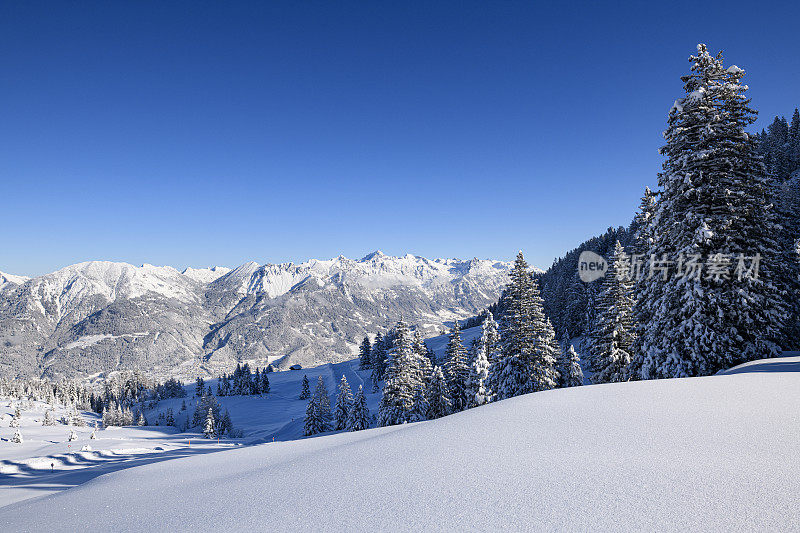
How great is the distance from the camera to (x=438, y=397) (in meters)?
35.8

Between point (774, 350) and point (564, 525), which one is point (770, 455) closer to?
point (564, 525)

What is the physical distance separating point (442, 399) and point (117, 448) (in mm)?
45845

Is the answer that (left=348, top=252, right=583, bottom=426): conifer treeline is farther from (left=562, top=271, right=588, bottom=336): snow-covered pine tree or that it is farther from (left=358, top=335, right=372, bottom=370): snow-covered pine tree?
(left=358, top=335, right=372, bottom=370): snow-covered pine tree

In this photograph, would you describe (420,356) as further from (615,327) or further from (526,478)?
(526,478)

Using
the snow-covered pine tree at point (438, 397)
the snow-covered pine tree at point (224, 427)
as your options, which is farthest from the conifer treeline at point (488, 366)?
the snow-covered pine tree at point (224, 427)

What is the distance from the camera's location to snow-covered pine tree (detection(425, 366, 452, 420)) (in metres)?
35.3

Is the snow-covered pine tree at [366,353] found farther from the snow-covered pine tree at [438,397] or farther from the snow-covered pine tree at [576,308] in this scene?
the snow-covered pine tree at [438,397]

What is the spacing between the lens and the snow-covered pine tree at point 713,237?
1401 centimetres

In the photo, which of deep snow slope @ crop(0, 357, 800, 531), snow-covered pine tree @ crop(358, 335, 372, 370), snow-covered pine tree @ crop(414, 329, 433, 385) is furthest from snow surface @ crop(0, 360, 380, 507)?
snow-covered pine tree @ crop(414, 329, 433, 385)

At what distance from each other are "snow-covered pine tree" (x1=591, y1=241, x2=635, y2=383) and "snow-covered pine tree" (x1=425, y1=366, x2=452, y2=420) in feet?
46.5

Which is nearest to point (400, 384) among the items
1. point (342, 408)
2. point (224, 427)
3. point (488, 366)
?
point (488, 366)

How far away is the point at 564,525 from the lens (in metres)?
3.35

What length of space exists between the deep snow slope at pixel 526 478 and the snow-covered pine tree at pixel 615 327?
18.0 meters

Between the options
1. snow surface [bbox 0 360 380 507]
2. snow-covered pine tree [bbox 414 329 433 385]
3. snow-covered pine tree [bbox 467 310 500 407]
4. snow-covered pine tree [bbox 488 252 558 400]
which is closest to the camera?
snow surface [bbox 0 360 380 507]
